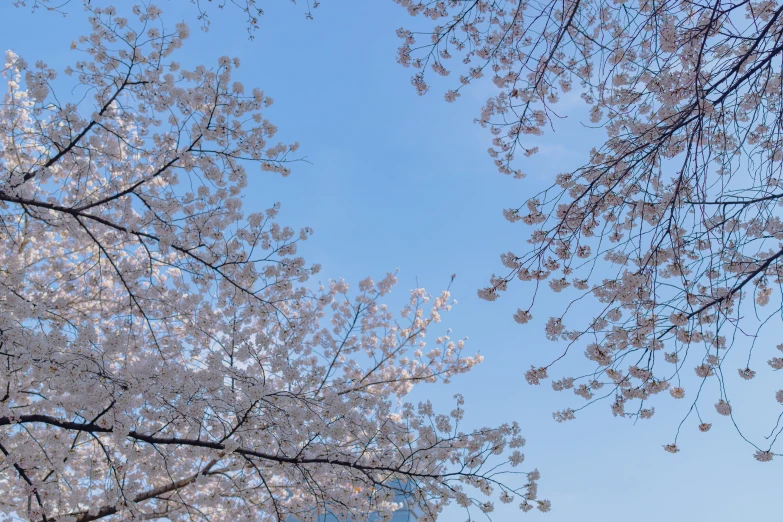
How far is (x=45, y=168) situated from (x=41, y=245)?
15.6 feet

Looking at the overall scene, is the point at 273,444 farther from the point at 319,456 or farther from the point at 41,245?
the point at 41,245

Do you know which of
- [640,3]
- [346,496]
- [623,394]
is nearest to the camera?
[640,3]

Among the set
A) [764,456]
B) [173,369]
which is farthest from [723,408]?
[173,369]

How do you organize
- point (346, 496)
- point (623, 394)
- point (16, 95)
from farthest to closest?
point (16, 95)
point (346, 496)
point (623, 394)

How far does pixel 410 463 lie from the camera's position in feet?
16.3

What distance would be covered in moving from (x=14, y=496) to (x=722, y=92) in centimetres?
841

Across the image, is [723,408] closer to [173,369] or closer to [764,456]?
[764,456]

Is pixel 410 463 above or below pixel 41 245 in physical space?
below

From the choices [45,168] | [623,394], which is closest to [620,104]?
[623,394]

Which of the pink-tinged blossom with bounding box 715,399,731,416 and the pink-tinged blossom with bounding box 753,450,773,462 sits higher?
the pink-tinged blossom with bounding box 715,399,731,416

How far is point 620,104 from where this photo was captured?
13.5 feet

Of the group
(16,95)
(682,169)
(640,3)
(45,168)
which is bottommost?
(682,169)

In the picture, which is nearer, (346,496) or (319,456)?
(319,456)

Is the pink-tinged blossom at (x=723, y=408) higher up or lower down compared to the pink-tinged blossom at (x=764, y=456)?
higher up
